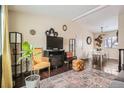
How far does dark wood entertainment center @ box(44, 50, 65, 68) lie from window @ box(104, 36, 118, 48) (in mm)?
4828

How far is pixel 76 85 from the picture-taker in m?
2.75

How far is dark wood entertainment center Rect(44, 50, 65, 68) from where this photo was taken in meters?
4.59

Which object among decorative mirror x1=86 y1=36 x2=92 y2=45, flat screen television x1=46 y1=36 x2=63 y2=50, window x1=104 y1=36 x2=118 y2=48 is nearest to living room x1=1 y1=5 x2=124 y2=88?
flat screen television x1=46 y1=36 x2=63 y2=50

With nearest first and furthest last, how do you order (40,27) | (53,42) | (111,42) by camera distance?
1. (40,27)
2. (53,42)
3. (111,42)

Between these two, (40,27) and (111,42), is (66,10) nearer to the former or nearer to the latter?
(40,27)

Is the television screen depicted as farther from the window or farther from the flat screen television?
the window

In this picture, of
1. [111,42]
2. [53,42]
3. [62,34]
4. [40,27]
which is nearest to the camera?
[40,27]

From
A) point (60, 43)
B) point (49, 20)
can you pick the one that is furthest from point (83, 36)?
point (49, 20)

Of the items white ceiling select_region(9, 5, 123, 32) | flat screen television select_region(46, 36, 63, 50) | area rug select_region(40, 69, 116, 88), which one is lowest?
area rug select_region(40, 69, 116, 88)

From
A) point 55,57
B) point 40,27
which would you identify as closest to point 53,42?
point 55,57

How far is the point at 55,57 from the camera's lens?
4.77m

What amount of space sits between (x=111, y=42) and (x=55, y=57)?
5.41 metres

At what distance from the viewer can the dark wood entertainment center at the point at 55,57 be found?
4590mm
